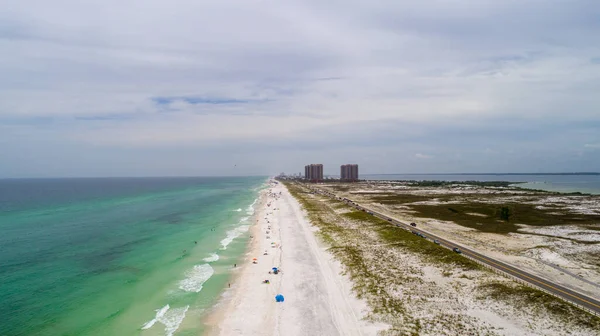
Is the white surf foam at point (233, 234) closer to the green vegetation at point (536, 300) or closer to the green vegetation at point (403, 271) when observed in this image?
the green vegetation at point (403, 271)

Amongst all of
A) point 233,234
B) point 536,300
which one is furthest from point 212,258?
point 536,300

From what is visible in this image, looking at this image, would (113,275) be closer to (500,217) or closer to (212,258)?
(212,258)

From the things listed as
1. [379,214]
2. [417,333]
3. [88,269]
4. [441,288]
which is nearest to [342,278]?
[441,288]

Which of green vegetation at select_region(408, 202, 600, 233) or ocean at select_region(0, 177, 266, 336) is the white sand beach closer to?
ocean at select_region(0, 177, 266, 336)

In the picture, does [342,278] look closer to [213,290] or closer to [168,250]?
[213,290]

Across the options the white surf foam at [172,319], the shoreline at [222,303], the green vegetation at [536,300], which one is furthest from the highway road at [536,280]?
the white surf foam at [172,319]

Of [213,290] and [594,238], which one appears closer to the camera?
[213,290]
